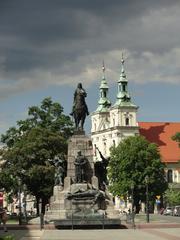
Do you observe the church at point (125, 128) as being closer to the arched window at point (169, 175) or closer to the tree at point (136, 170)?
the arched window at point (169, 175)

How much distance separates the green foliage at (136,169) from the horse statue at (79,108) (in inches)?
1618

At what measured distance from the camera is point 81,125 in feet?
147

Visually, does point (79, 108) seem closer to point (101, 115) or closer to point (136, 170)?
point (136, 170)

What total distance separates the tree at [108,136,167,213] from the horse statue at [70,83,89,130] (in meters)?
41.1

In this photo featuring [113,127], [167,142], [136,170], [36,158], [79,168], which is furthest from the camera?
[167,142]

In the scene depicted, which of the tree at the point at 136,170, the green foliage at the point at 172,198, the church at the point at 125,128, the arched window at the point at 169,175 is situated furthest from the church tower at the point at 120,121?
the tree at the point at 136,170

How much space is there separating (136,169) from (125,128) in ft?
144

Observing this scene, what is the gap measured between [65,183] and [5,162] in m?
28.4

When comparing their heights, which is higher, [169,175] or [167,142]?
[167,142]

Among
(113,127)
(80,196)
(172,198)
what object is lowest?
(80,196)

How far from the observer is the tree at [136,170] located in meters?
86.8

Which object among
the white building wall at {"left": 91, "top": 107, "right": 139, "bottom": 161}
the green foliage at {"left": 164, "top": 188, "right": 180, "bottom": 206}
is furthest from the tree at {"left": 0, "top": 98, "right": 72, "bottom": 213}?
the white building wall at {"left": 91, "top": 107, "right": 139, "bottom": 161}

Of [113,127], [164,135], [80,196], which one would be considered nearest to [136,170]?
[113,127]

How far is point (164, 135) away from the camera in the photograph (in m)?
138
